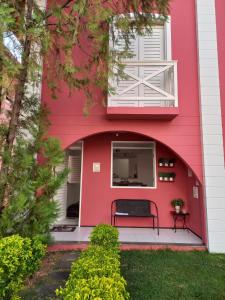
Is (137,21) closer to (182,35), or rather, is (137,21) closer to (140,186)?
(182,35)

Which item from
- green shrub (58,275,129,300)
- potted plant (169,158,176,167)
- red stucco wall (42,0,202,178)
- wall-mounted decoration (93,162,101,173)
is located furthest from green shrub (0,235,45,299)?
potted plant (169,158,176,167)

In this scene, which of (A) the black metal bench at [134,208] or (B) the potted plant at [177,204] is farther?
(B) the potted plant at [177,204]

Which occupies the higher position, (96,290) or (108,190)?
(108,190)

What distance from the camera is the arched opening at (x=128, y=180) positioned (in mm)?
6898

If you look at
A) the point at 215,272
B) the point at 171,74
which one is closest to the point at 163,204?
the point at 215,272

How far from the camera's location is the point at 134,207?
668cm

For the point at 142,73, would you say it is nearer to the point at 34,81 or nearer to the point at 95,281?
the point at 34,81

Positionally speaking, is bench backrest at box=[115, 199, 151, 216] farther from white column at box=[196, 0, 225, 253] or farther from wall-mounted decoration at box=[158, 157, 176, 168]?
white column at box=[196, 0, 225, 253]

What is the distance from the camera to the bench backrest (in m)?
6.60

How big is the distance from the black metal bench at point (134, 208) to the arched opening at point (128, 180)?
0.14 m

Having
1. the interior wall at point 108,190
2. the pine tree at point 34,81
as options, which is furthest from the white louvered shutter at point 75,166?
the pine tree at point 34,81

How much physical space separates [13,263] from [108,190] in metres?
4.51

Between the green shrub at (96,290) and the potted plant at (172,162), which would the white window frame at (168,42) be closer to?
the potted plant at (172,162)

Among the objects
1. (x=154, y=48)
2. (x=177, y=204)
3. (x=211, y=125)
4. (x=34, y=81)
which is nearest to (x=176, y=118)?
(x=211, y=125)
